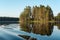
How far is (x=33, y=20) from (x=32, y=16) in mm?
2149

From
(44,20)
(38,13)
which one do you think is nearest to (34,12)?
(38,13)

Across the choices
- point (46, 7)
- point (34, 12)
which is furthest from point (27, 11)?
point (46, 7)

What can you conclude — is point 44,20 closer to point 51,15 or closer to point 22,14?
point 51,15

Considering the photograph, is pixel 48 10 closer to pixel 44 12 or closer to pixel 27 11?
pixel 44 12

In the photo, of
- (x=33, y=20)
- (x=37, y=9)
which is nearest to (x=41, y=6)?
(x=37, y=9)

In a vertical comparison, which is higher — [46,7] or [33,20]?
[46,7]

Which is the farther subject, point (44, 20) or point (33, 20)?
point (33, 20)

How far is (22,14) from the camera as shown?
79000 mm

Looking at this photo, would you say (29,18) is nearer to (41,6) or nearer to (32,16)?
(32,16)

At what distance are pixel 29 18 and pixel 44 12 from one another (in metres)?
7.33

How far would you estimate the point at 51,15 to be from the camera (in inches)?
3083

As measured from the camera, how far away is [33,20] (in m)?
82.2

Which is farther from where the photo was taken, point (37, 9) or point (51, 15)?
point (37, 9)

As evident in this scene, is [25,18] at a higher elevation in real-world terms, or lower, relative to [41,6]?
lower
